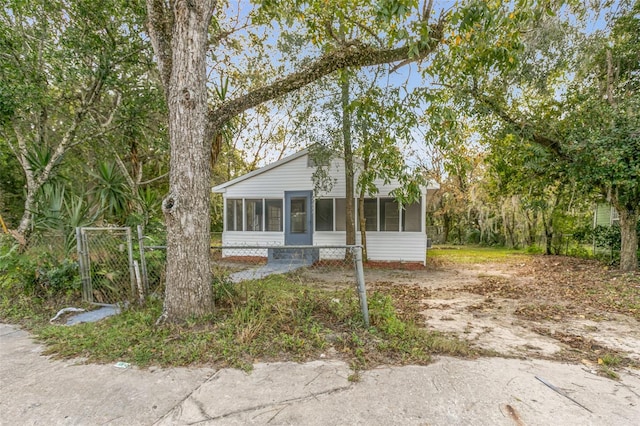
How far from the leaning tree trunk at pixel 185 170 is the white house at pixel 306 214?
Result: 20.4ft

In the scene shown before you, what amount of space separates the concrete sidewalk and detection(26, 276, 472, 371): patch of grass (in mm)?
181

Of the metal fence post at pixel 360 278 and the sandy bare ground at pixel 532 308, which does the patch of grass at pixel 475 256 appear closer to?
the sandy bare ground at pixel 532 308

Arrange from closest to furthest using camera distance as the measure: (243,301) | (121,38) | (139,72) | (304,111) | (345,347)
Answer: (345,347), (243,301), (121,38), (139,72), (304,111)

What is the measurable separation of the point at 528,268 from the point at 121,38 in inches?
465

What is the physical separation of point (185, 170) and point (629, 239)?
10.1 m

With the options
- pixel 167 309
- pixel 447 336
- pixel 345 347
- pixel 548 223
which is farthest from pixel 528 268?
pixel 167 309

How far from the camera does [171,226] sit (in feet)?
11.4

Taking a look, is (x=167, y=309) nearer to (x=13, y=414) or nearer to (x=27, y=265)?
(x=13, y=414)

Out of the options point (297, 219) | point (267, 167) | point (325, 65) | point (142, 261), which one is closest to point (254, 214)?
→ point (297, 219)

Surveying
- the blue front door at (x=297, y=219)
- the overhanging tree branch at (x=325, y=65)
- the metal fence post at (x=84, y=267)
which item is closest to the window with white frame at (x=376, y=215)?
the blue front door at (x=297, y=219)

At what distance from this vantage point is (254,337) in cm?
322

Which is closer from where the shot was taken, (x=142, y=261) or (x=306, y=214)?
(x=142, y=261)

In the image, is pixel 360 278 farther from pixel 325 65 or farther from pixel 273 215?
pixel 273 215

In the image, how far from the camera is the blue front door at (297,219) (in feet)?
34.0
